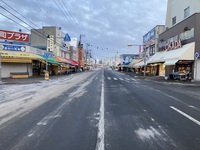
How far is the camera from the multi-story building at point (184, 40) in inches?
977

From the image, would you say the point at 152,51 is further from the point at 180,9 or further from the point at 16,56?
the point at 16,56

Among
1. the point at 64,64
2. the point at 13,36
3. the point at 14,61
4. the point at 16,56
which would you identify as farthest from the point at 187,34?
the point at 64,64

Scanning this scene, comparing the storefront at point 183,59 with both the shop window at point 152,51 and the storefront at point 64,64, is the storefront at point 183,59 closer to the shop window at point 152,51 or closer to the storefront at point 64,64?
the shop window at point 152,51

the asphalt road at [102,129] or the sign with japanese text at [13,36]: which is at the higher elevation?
the sign with japanese text at [13,36]

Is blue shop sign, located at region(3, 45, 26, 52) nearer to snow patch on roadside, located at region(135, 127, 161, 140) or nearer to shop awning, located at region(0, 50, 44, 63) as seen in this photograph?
shop awning, located at region(0, 50, 44, 63)

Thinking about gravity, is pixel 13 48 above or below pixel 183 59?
above

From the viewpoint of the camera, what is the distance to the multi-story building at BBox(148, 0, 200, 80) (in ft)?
81.4

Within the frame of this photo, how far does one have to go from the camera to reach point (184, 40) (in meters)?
27.7

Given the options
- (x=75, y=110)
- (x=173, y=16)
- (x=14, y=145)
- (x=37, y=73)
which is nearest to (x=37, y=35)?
(x=37, y=73)

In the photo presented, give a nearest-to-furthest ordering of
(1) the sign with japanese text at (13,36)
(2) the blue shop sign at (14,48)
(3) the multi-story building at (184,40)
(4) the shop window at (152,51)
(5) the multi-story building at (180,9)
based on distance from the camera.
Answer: (3) the multi-story building at (184,40), (5) the multi-story building at (180,9), (2) the blue shop sign at (14,48), (1) the sign with japanese text at (13,36), (4) the shop window at (152,51)

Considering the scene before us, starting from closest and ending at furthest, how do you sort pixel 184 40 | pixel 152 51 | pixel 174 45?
pixel 184 40 → pixel 174 45 → pixel 152 51

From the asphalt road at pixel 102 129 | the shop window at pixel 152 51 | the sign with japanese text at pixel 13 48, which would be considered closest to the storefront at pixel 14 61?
the sign with japanese text at pixel 13 48

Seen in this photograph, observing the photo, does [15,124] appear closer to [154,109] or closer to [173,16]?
[154,109]

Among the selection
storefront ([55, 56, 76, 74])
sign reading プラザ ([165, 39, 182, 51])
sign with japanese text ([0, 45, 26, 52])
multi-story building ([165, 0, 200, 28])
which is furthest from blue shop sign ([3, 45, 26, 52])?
multi-story building ([165, 0, 200, 28])
